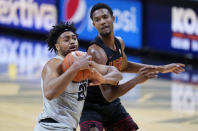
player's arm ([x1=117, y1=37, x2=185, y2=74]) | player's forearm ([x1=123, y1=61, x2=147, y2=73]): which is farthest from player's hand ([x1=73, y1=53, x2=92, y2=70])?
player's forearm ([x1=123, y1=61, x2=147, y2=73])

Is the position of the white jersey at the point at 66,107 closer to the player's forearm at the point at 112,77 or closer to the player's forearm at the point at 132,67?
the player's forearm at the point at 112,77

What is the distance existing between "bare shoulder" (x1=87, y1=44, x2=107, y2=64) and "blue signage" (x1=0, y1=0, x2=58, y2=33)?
36.1ft

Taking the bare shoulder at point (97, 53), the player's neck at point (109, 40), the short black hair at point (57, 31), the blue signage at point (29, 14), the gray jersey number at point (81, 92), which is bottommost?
the gray jersey number at point (81, 92)

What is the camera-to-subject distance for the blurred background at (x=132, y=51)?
777 cm

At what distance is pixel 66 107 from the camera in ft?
13.5

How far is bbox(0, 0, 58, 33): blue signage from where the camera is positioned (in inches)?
622

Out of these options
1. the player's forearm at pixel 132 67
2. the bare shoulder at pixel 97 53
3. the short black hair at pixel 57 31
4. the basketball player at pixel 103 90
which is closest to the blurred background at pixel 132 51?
the player's forearm at pixel 132 67

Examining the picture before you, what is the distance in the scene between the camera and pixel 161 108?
820 cm

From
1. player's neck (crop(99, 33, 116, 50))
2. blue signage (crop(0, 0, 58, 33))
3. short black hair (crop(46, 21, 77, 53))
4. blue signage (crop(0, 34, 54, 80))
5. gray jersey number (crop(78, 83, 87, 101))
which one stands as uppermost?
blue signage (crop(0, 0, 58, 33))

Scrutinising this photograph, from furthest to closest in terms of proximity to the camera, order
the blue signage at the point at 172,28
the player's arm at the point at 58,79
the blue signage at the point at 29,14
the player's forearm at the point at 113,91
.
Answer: the blue signage at the point at 29,14, the blue signage at the point at 172,28, the player's forearm at the point at 113,91, the player's arm at the point at 58,79

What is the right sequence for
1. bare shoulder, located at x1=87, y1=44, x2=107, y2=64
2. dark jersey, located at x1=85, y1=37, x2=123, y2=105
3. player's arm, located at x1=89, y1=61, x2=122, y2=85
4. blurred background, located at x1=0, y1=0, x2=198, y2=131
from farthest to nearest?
blurred background, located at x1=0, y1=0, x2=198, y2=131, dark jersey, located at x1=85, y1=37, x2=123, y2=105, bare shoulder, located at x1=87, y1=44, x2=107, y2=64, player's arm, located at x1=89, y1=61, x2=122, y2=85

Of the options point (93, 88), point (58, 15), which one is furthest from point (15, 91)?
point (58, 15)

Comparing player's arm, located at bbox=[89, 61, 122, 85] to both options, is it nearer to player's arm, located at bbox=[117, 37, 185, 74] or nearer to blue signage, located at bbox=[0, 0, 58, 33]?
player's arm, located at bbox=[117, 37, 185, 74]

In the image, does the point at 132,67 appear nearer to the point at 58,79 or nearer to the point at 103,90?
the point at 103,90
